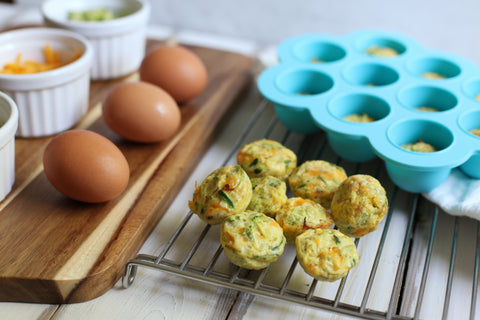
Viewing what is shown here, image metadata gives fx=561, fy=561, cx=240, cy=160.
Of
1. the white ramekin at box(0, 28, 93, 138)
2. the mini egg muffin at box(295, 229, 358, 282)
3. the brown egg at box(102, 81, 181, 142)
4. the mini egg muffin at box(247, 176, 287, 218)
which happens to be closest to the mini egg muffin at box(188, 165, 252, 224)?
the mini egg muffin at box(247, 176, 287, 218)

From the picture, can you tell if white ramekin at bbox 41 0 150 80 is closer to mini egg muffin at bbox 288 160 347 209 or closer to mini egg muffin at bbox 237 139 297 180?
mini egg muffin at bbox 237 139 297 180

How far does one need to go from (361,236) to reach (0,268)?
0.64 m

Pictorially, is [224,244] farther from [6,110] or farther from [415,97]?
[415,97]

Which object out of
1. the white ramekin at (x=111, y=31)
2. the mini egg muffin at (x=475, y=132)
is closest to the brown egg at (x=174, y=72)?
the white ramekin at (x=111, y=31)

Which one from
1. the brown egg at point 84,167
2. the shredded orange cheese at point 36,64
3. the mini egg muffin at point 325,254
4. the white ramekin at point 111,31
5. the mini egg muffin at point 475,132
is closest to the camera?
the mini egg muffin at point 325,254

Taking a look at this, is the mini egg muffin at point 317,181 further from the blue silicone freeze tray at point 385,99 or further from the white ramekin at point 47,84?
the white ramekin at point 47,84

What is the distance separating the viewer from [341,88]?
4.34 feet

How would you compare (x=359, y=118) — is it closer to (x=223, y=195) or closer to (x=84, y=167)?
(x=223, y=195)

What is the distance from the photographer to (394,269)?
1.04 metres

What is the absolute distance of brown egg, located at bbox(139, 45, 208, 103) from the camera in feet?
4.53

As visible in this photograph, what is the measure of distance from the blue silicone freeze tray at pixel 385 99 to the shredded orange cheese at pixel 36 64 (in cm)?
52

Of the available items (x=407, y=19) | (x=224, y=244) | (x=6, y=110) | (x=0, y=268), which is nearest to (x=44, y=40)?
(x=6, y=110)

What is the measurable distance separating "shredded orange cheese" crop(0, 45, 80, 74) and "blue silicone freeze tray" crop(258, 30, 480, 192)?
516mm

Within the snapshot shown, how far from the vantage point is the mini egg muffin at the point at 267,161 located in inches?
44.5
